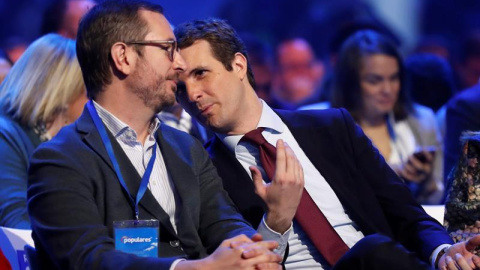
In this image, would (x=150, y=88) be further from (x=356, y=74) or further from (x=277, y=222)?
(x=356, y=74)

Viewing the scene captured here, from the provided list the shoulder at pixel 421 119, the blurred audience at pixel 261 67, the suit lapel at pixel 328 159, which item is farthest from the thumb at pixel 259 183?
the blurred audience at pixel 261 67

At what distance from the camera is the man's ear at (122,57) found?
313 centimetres

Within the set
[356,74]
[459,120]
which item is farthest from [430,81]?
[459,120]

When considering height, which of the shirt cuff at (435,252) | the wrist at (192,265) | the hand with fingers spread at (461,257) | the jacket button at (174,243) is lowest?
→ the shirt cuff at (435,252)

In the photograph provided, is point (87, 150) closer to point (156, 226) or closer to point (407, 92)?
point (156, 226)

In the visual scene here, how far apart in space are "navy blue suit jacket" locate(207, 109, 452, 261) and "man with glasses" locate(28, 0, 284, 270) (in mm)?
213

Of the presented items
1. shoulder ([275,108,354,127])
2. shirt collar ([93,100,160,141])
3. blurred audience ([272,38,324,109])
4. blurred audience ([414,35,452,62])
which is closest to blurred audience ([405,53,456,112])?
blurred audience ([414,35,452,62])

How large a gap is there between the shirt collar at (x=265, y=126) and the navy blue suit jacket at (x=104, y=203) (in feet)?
0.87

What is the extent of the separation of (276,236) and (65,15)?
10.8 feet

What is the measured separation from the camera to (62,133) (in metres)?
3.02

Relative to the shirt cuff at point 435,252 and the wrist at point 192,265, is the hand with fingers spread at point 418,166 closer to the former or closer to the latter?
the shirt cuff at point 435,252

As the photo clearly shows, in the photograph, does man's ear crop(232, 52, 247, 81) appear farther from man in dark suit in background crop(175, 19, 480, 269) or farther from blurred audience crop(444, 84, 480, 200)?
blurred audience crop(444, 84, 480, 200)

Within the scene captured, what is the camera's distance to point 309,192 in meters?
3.56

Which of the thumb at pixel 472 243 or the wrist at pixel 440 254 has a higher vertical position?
the thumb at pixel 472 243
